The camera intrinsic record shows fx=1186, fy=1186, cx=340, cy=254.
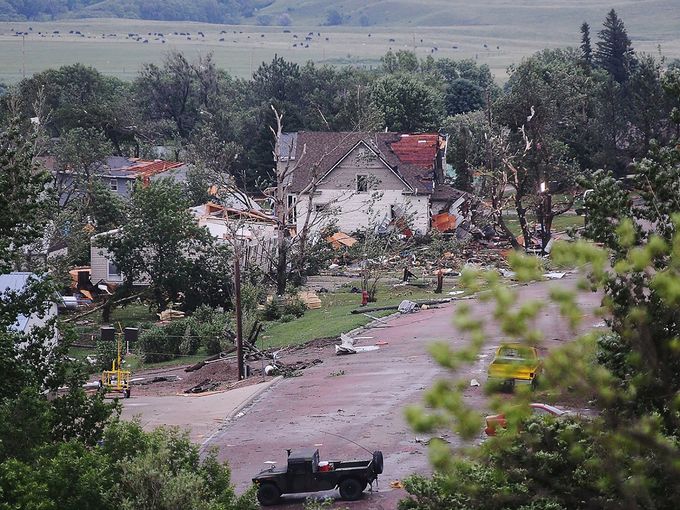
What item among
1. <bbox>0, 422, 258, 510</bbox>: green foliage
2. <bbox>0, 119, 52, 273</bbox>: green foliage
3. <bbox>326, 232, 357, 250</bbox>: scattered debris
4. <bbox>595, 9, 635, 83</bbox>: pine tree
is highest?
<bbox>0, 119, 52, 273</bbox>: green foliage

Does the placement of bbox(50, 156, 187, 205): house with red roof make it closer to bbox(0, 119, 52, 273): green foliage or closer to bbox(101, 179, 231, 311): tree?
bbox(101, 179, 231, 311): tree

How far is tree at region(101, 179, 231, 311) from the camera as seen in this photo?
1510 inches

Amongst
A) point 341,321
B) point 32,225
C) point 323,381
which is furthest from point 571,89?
point 32,225

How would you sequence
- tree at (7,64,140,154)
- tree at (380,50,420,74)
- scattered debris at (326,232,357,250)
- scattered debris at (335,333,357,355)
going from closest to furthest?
scattered debris at (335,333,357,355) → scattered debris at (326,232,357,250) → tree at (7,64,140,154) → tree at (380,50,420,74)

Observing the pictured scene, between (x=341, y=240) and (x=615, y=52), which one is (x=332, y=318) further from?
(x=615, y=52)

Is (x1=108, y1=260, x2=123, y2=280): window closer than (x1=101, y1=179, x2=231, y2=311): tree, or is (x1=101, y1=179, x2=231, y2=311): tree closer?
(x1=101, y1=179, x2=231, y2=311): tree

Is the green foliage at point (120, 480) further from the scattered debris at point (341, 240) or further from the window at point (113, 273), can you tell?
the scattered debris at point (341, 240)

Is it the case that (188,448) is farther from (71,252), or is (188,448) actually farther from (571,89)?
(571,89)

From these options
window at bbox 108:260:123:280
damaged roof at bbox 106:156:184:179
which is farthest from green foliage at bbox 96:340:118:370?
damaged roof at bbox 106:156:184:179

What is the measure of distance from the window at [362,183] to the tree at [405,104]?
19.7 metres

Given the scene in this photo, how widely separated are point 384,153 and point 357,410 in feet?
109

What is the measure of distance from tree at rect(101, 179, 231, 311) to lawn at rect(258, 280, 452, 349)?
3.50m

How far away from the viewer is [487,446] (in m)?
7.59

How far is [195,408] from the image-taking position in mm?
25016
